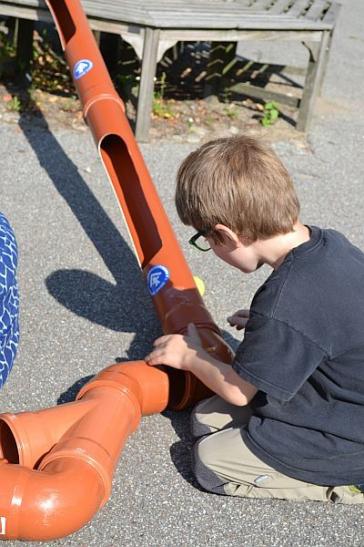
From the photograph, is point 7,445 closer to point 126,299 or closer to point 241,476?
point 241,476

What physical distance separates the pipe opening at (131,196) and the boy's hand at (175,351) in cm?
69

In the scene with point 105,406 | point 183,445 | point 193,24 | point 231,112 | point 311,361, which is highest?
point 311,361

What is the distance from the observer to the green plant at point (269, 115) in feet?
18.2

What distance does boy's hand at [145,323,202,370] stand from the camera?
2.57 meters

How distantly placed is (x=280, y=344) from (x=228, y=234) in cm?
33

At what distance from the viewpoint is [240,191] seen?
7.24 feet

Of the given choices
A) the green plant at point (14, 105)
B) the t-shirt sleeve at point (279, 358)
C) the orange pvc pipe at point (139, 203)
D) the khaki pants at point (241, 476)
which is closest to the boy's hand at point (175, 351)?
the orange pvc pipe at point (139, 203)

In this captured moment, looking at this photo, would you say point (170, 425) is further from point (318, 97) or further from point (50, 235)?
point (318, 97)

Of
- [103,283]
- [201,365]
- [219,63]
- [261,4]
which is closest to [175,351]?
[201,365]

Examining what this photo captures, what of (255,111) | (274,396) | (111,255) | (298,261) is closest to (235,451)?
(274,396)

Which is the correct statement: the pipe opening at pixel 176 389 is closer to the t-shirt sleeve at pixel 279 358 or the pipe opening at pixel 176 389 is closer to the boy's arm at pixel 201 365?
the boy's arm at pixel 201 365

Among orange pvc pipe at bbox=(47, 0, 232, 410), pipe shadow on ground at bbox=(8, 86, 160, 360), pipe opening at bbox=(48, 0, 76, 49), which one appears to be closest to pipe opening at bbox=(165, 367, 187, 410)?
orange pvc pipe at bbox=(47, 0, 232, 410)

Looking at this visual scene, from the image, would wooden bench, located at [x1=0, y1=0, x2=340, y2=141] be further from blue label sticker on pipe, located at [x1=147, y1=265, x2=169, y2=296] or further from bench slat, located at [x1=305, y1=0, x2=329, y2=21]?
blue label sticker on pipe, located at [x1=147, y1=265, x2=169, y2=296]

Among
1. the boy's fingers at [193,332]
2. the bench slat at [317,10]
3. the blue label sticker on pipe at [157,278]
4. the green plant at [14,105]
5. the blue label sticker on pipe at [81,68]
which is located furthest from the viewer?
the bench slat at [317,10]
